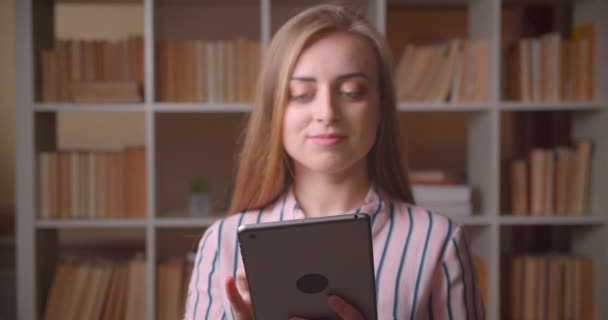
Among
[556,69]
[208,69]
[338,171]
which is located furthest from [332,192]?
[556,69]

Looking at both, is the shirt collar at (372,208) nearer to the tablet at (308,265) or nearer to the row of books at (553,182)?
the tablet at (308,265)

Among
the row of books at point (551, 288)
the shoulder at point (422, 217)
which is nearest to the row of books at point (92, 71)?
the shoulder at point (422, 217)

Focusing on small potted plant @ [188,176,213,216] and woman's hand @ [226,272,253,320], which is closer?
woman's hand @ [226,272,253,320]

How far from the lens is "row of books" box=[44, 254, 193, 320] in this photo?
80.3 inches

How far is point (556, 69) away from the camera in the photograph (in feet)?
6.73

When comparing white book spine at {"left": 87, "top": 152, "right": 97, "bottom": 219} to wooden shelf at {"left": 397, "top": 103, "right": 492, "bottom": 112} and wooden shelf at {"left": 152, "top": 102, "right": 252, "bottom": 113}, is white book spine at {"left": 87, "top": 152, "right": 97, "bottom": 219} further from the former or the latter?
wooden shelf at {"left": 397, "top": 103, "right": 492, "bottom": 112}

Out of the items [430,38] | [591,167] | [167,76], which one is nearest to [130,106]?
[167,76]

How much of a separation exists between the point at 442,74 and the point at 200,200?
98 centimetres

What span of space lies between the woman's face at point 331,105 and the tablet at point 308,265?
0.67 feet

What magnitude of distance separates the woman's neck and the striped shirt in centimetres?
2

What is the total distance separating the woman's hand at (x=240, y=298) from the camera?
2.77 ft

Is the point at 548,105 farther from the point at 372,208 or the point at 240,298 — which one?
the point at 240,298

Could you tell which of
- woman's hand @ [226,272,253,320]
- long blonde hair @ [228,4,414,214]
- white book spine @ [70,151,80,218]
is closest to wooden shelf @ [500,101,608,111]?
long blonde hair @ [228,4,414,214]

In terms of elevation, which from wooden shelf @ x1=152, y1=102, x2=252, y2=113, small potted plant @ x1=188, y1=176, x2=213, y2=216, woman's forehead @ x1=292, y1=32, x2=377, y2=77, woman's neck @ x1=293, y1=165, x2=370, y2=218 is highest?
woman's forehead @ x1=292, y1=32, x2=377, y2=77
